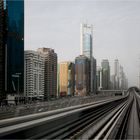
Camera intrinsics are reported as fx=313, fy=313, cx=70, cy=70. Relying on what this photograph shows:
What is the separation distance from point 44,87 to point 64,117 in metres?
172

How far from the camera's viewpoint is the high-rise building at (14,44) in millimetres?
153125

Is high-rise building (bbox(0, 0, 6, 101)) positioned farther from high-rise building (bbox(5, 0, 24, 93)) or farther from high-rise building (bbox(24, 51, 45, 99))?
high-rise building (bbox(24, 51, 45, 99))

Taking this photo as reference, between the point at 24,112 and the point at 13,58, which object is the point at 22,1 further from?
the point at 24,112

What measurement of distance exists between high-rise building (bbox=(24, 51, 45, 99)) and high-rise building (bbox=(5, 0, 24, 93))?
15095 mm

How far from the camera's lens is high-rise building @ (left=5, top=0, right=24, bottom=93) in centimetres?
15312

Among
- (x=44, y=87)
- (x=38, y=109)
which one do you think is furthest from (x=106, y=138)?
(x=44, y=87)

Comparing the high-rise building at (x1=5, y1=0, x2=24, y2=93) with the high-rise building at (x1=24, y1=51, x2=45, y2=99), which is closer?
the high-rise building at (x1=5, y1=0, x2=24, y2=93)

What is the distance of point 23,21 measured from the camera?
168 meters

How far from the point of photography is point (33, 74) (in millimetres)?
186250

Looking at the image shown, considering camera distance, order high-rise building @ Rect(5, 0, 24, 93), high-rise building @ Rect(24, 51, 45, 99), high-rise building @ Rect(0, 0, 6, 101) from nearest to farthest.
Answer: high-rise building @ Rect(0, 0, 6, 101), high-rise building @ Rect(5, 0, 24, 93), high-rise building @ Rect(24, 51, 45, 99)

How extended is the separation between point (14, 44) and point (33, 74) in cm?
3257

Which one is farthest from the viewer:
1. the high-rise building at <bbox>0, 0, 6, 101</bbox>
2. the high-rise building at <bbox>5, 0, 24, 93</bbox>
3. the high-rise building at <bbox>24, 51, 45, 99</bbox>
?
the high-rise building at <bbox>24, 51, 45, 99</bbox>

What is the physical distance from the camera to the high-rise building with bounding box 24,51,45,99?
177 meters

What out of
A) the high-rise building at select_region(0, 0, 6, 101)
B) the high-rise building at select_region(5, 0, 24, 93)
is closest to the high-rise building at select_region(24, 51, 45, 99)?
the high-rise building at select_region(5, 0, 24, 93)
